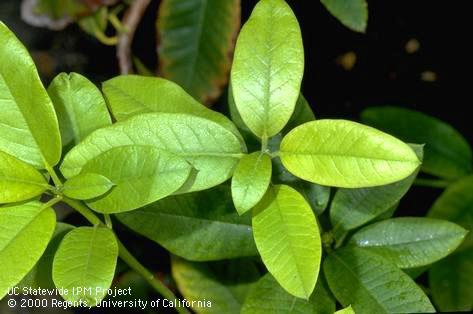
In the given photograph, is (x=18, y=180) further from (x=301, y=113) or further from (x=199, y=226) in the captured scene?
(x=301, y=113)

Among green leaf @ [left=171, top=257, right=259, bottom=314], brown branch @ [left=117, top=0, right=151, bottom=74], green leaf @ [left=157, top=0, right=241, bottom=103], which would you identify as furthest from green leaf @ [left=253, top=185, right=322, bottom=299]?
brown branch @ [left=117, top=0, right=151, bottom=74]

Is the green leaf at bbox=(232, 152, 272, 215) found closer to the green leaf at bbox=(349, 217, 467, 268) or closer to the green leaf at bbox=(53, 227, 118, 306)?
the green leaf at bbox=(53, 227, 118, 306)

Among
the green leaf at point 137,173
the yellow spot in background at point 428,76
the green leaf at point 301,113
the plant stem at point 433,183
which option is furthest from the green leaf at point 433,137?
the green leaf at point 137,173

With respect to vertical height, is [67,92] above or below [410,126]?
above

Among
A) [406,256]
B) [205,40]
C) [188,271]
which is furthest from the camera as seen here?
[205,40]

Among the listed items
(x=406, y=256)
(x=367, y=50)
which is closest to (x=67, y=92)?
(x=406, y=256)

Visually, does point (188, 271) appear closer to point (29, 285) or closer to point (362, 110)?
point (29, 285)
